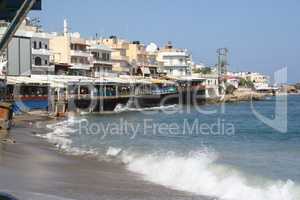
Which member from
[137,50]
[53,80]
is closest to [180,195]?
[53,80]

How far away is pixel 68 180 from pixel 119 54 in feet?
261

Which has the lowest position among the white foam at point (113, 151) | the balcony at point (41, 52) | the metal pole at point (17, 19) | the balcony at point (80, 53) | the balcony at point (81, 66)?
the white foam at point (113, 151)

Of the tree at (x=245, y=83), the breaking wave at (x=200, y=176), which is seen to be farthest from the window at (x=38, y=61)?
the tree at (x=245, y=83)

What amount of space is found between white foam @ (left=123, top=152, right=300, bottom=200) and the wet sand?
2.29 ft

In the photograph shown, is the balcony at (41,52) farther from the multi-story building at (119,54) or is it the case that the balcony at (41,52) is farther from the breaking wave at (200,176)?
the breaking wave at (200,176)

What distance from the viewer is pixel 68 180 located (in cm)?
1346

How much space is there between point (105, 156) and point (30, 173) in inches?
261

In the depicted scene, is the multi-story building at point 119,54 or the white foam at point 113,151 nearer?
the white foam at point 113,151

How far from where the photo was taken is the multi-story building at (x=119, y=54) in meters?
88.9

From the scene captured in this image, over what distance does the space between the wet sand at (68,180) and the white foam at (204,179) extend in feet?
2.29

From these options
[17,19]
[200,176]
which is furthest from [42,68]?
[17,19]

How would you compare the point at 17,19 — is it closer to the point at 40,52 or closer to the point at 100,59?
the point at 40,52

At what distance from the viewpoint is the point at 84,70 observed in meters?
74.1

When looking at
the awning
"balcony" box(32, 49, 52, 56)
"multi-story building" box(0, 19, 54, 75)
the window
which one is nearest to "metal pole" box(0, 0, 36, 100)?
"multi-story building" box(0, 19, 54, 75)
